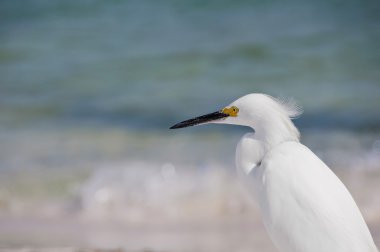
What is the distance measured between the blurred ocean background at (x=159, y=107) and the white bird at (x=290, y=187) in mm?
1302

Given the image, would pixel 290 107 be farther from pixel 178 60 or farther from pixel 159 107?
pixel 178 60

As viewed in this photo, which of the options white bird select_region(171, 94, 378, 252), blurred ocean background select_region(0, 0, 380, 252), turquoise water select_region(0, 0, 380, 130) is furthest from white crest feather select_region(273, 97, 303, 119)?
turquoise water select_region(0, 0, 380, 130)

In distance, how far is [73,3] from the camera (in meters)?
11.5

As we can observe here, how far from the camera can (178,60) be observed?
9766mm

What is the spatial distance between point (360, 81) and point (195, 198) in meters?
3.50

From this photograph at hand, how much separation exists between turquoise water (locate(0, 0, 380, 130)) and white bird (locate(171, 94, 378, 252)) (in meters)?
4.03

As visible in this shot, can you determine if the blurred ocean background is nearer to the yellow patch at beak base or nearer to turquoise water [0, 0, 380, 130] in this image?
turquoise water [0, 0, 380, 130]

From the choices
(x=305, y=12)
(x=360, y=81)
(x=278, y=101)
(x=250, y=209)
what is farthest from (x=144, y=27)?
(x=278, y=101)

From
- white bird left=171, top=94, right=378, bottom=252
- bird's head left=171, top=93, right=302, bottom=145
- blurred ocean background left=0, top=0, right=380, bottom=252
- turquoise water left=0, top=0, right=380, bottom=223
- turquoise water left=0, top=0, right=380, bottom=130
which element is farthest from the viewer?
turquoise water left=0, top=0, right=380, bottom=130

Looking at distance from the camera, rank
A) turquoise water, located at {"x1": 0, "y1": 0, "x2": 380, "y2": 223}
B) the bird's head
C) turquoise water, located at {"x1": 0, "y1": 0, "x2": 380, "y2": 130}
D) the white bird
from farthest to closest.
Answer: turquoise water, located at {"x1": 0, "y1": 0, "x2": 380, "y2": 130} → turquoise water, located at {"x1": 0, "y1": 0, "x2": 380, "y2": 223} → the bird's head → the white bird

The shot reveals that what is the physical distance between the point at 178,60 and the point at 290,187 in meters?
6.53

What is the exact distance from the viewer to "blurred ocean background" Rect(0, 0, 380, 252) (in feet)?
18.2

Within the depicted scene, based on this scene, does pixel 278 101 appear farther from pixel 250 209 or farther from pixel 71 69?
pixel 71 69

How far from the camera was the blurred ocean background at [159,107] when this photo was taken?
5.55 metres
